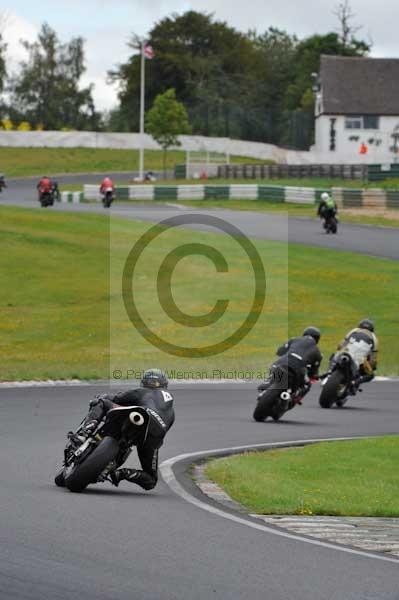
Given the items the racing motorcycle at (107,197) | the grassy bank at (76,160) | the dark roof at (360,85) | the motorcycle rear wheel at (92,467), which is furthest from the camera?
the dark roof at (360,85)

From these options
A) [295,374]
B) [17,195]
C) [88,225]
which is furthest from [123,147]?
[295,374]

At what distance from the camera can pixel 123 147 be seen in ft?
306

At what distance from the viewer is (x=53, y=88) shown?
411ft

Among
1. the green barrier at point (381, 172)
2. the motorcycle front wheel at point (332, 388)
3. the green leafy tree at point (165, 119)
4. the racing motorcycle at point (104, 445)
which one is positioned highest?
the green leafy tree at point (165, 119)

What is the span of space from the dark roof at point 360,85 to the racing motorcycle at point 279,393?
73375 millimetres

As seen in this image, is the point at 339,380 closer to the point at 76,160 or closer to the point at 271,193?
the point at 271,193

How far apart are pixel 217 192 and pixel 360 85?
112 feet

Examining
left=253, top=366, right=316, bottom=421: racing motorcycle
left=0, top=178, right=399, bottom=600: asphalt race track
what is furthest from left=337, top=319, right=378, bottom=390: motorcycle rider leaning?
left=0, top=178, right=399, bottom=600: asphalt race track

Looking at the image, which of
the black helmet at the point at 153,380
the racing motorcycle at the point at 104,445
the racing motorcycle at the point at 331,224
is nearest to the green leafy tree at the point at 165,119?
the racing motorcycle at the point at 331,224

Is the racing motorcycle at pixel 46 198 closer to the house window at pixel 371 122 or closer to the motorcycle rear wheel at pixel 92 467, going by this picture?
the house window at pixel 371 122

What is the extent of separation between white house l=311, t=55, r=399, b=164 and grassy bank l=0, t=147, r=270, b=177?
6181 millimetres

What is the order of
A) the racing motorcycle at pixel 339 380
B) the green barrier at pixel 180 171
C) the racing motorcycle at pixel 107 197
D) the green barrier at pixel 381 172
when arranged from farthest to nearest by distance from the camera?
the green barrier at pixel 180 171
the green barrier at pixel 381 172
the racing motorcycle at pixel 107 197
the racing motorcycle at pixel 339 380

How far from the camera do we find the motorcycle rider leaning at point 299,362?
1725 centimetres

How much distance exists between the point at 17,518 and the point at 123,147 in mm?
85677
